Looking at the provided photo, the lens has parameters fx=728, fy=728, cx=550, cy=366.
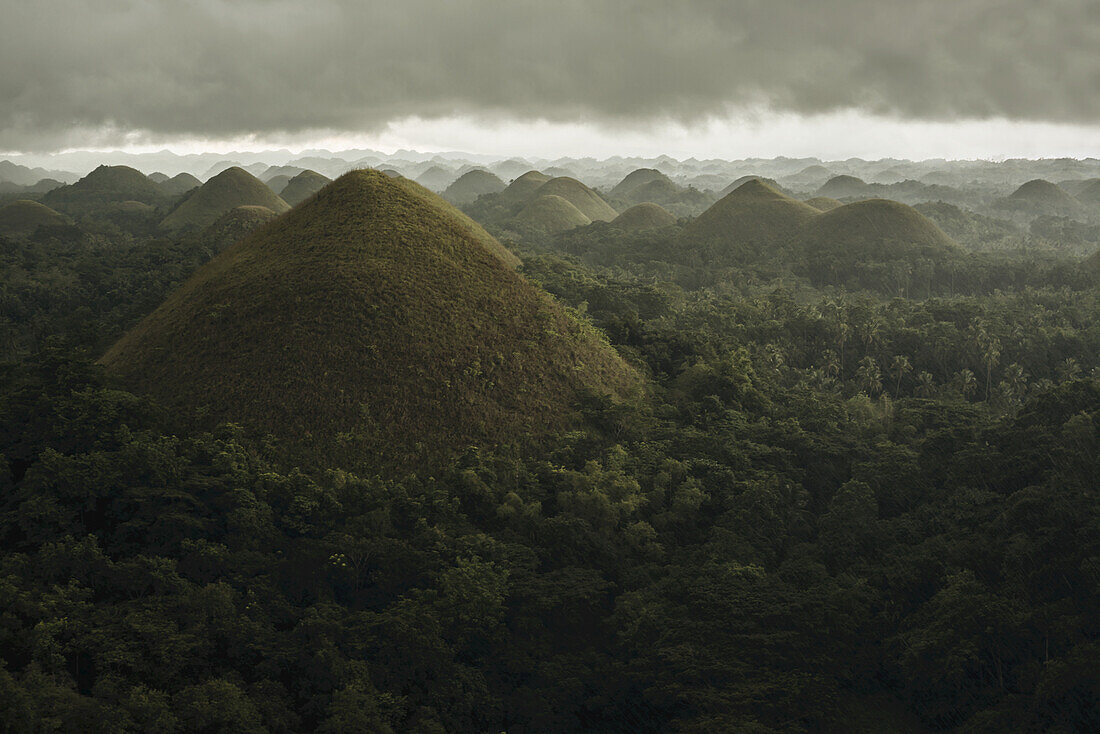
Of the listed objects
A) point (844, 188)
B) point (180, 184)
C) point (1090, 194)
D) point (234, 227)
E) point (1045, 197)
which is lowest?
point (234, 227)

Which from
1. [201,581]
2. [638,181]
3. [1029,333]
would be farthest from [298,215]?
[638,181]

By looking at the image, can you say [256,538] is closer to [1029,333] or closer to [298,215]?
[298,215]

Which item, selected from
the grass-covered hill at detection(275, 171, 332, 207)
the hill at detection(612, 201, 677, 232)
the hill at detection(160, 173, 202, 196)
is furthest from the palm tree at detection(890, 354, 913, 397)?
the hill at detection(160, 173, 202, 196)

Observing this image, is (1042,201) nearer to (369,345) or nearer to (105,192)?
(369,345)

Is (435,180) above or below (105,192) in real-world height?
above

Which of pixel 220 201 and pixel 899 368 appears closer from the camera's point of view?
pixel 899 368

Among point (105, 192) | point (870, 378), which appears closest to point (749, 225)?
point (870, 378)

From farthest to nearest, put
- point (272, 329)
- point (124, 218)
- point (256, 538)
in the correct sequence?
1. point (124, 218)
2. point (272, 329)
3. point (256, 538)
